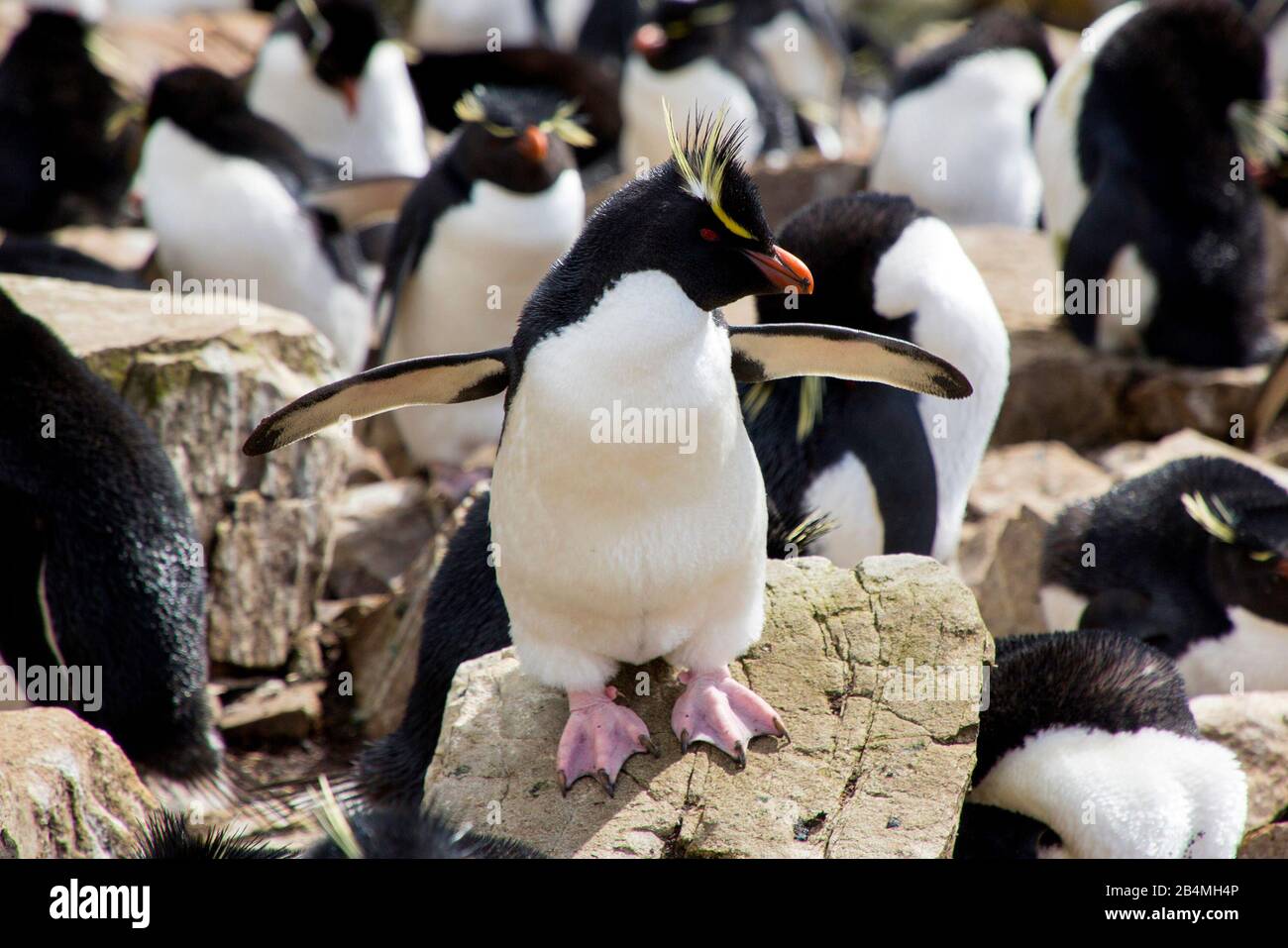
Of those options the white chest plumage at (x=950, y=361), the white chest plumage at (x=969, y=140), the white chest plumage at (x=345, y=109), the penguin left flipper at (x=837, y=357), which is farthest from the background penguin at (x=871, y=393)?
the white chest plumage at (x=345, y=109)

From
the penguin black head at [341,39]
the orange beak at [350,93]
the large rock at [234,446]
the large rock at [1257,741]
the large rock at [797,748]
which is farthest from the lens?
the orange beak at [350,93]

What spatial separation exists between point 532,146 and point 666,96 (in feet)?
10.6

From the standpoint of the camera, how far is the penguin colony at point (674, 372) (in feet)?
9.53

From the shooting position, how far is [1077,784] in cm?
331

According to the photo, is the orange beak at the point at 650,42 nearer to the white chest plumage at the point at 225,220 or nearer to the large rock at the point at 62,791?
the white chest plumage at the point at 225,220

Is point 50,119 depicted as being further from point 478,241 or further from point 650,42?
point 478,241

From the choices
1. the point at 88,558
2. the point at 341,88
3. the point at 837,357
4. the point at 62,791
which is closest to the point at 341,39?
the point at 341,88

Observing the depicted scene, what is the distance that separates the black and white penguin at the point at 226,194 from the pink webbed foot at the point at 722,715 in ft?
13.2

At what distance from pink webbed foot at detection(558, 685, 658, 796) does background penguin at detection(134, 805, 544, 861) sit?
225 millimetres

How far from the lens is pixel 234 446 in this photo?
4.87 meters

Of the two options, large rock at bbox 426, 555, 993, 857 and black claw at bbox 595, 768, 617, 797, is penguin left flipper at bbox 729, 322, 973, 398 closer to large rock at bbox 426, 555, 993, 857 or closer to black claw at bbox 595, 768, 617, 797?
large rock at bbox 426, 555, 993, 857

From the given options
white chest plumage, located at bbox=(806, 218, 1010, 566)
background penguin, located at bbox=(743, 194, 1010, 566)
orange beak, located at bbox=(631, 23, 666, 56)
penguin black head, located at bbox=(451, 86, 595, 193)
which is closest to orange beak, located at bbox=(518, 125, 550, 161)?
penguin black head, located at bbox=(451, 86, 595, 193)

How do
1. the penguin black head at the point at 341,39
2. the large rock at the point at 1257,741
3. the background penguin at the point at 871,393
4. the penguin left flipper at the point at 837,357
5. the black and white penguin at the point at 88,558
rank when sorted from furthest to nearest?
1. the penguin black head at the point at 341,39
2. the background penguin at the point at 871,393
3. the black and white penguin at the point at 88,558
4. the large rock at the point at 1257,741
5. the penguin left flipper at the point at 837,357
